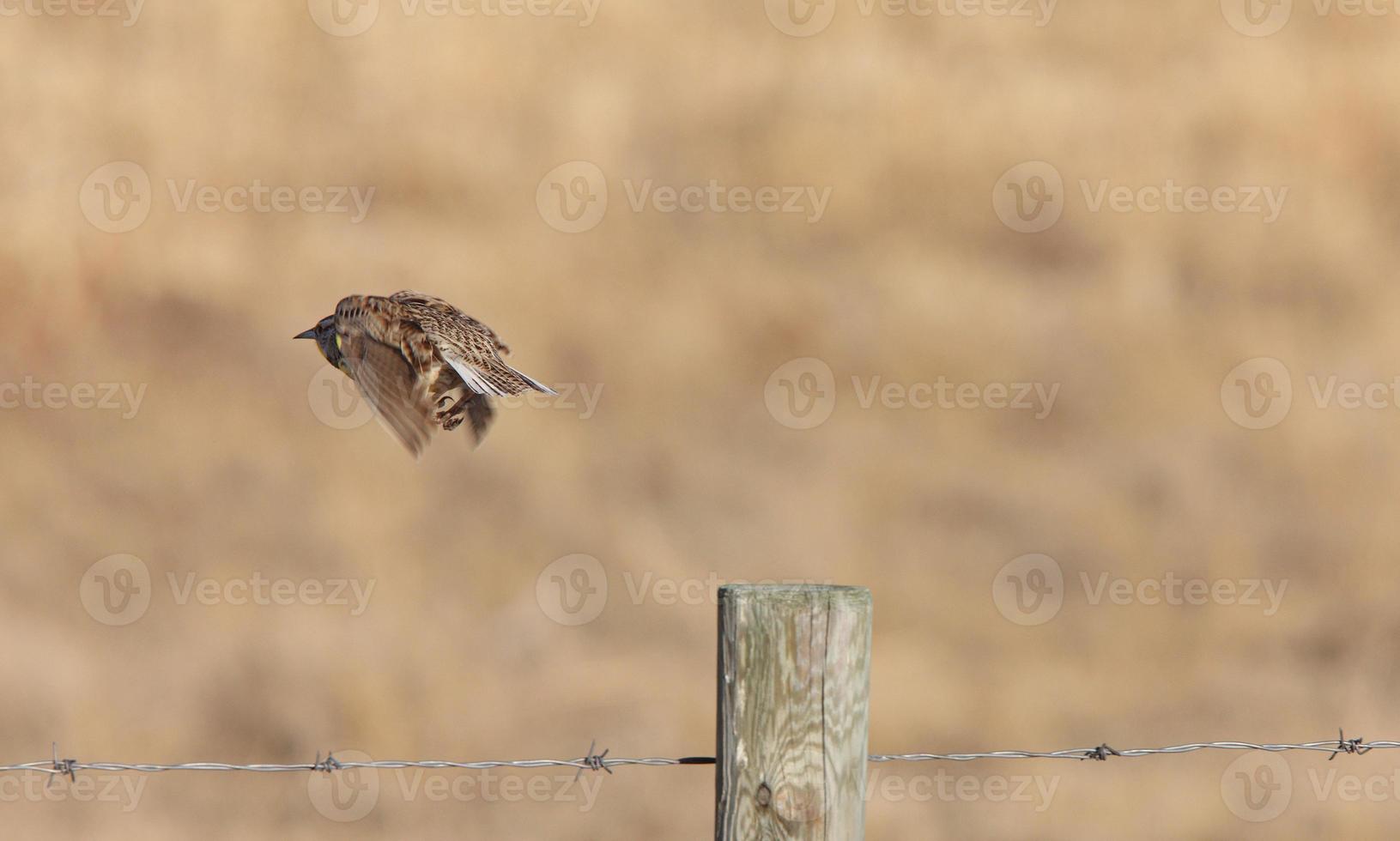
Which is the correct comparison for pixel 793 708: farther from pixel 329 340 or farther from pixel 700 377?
pixel 700 377

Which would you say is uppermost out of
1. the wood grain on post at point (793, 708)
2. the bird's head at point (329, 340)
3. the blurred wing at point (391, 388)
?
the bird's head at point (329, 340)

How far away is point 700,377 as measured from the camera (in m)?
9.45

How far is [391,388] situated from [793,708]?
73.6 inches

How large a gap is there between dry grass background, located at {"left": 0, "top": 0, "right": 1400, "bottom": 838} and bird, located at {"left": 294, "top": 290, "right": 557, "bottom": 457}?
4571 mm

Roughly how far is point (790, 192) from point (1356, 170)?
3.52 metres

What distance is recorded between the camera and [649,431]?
9383 millimetres

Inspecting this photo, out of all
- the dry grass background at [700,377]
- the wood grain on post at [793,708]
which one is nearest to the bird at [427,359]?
the wood grain on post at [793,708]

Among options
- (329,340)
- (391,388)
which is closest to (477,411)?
(391,388)

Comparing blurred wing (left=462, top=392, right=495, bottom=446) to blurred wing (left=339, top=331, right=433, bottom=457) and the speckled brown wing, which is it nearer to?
the speckled brown wing

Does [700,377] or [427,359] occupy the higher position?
[700,377]

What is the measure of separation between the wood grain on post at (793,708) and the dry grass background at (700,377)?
20.5 ft

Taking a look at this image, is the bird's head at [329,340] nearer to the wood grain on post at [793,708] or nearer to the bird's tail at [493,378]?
the bird's tail at [493,378]

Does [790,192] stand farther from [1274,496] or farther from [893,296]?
[1274,496]

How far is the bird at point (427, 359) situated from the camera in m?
4.34
